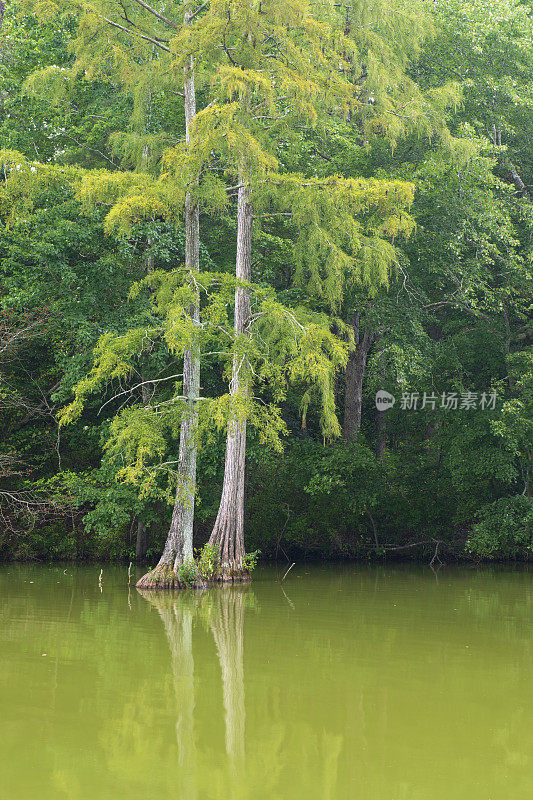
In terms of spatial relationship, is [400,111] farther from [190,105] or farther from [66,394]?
[66,394]

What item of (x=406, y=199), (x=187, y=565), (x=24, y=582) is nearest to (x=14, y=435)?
(x=24, y=582)

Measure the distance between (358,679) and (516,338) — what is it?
11.3 metres

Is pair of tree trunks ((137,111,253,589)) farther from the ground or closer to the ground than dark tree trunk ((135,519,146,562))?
farther from the ground

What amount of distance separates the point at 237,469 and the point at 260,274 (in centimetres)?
435

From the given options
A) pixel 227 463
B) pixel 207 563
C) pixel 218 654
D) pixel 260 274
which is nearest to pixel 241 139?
pixel 260 274

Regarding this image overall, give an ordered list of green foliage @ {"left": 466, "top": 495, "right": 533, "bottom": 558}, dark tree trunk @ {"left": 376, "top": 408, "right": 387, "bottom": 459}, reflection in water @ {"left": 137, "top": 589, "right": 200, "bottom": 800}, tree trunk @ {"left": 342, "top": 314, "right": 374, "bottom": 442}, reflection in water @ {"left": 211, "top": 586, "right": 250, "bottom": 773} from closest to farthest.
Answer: reflection in water @ {"left": 137, "top": 589, "right": 200, "bottom": 800} < reflection in water @ {"left": 211, "top": 586, "right": 250, "bottom": 773} < green foliage @ {"left": 466, "top": 495, "right": 533, "bottom": 558} < tree trunk @ {"left": 342, "top": 314, "right": 374, "bottom": 442} < dark tree trunk @ {"left": 376, "top": 408, "right": 387, "bottom": 459}

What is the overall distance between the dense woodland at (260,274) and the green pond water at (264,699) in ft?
9.80

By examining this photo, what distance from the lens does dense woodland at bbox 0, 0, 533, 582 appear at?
42.7ft

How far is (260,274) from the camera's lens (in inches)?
646

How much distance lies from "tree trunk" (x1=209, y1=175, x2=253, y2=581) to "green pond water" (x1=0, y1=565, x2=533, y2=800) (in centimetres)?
136

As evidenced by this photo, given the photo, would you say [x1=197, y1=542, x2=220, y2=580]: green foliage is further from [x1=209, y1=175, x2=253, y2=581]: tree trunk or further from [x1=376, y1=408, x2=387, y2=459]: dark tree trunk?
[x1=376, y1=408, x2=387, y2=459]: dark tree trunk

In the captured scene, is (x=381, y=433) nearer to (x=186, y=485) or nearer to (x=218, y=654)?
(x=186, y=485)

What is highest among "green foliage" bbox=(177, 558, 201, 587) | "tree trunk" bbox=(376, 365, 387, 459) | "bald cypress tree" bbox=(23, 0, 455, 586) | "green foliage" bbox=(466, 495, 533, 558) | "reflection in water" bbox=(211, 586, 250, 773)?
"bald cypress tree" bbox=(23, 0, 455, 586)

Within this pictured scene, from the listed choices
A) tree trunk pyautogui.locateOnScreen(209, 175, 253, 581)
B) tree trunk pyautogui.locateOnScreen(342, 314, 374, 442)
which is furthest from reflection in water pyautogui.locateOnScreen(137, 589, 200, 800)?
tree trunk pyautogui.locateOnScreen(342, 314, 374, 442)
